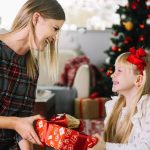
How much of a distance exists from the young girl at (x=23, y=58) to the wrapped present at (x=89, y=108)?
2908 millimetres

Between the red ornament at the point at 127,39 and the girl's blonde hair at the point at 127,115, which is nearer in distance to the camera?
the girl's blonde hair at the point at 127,115

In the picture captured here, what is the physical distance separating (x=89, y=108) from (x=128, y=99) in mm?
2434

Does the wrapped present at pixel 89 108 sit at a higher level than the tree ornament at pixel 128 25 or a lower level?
lower

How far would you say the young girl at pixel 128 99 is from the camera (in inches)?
72.4

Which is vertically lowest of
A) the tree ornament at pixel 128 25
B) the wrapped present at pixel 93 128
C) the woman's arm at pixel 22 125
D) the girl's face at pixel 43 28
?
the wrapped present at pixel 93 128

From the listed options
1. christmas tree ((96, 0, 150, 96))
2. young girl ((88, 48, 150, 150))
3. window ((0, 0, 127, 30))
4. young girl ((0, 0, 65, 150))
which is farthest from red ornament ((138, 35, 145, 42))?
young girl ((0, 0, 65, 150))

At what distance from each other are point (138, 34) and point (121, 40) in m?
0.22

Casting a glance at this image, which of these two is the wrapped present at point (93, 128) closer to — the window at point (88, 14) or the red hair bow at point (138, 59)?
the red hair bow at point (138, 59)

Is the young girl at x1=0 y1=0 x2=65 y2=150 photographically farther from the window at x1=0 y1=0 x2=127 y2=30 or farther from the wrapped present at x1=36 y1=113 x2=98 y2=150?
the window at x1=0 y1=0 x2=127 y2=30

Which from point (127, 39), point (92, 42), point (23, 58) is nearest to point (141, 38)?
point (127, 39)

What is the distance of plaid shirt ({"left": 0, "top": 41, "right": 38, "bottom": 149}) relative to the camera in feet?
4.67

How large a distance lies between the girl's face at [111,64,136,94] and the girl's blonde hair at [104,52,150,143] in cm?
2

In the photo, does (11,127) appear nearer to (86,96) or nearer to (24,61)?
(24,61)

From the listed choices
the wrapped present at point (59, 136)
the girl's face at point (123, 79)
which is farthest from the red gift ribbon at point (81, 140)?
the girl's face at point (123, 79)
